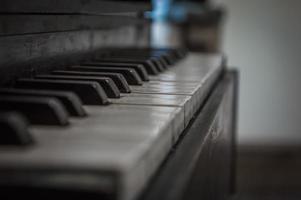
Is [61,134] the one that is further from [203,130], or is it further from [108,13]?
[108,13]

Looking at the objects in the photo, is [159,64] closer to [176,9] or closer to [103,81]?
[103,81]

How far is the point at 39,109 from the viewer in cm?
89

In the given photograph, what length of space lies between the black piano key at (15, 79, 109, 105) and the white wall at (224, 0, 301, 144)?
15.2 ft

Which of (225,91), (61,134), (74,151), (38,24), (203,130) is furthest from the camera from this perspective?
(225,91)

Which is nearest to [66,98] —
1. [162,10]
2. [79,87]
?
[79,87]

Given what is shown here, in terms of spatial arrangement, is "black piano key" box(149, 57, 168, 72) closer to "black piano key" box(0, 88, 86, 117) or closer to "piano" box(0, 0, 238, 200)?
"piano" box(0, 0, 238, 200)

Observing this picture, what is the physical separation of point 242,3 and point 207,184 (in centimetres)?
455

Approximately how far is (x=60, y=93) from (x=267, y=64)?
4.91 meters

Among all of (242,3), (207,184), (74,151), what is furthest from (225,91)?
(242,3)

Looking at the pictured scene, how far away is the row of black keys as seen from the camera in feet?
2.50

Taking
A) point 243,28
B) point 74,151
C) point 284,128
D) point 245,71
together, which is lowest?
point 284,128

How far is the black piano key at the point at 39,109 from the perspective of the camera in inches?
34.8

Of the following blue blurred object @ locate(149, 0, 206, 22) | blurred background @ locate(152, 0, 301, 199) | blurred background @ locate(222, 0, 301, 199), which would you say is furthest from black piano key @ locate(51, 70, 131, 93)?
blurred background @ locate(222, 0, 301, 199)

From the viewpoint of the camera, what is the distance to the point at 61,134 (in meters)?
0.83
